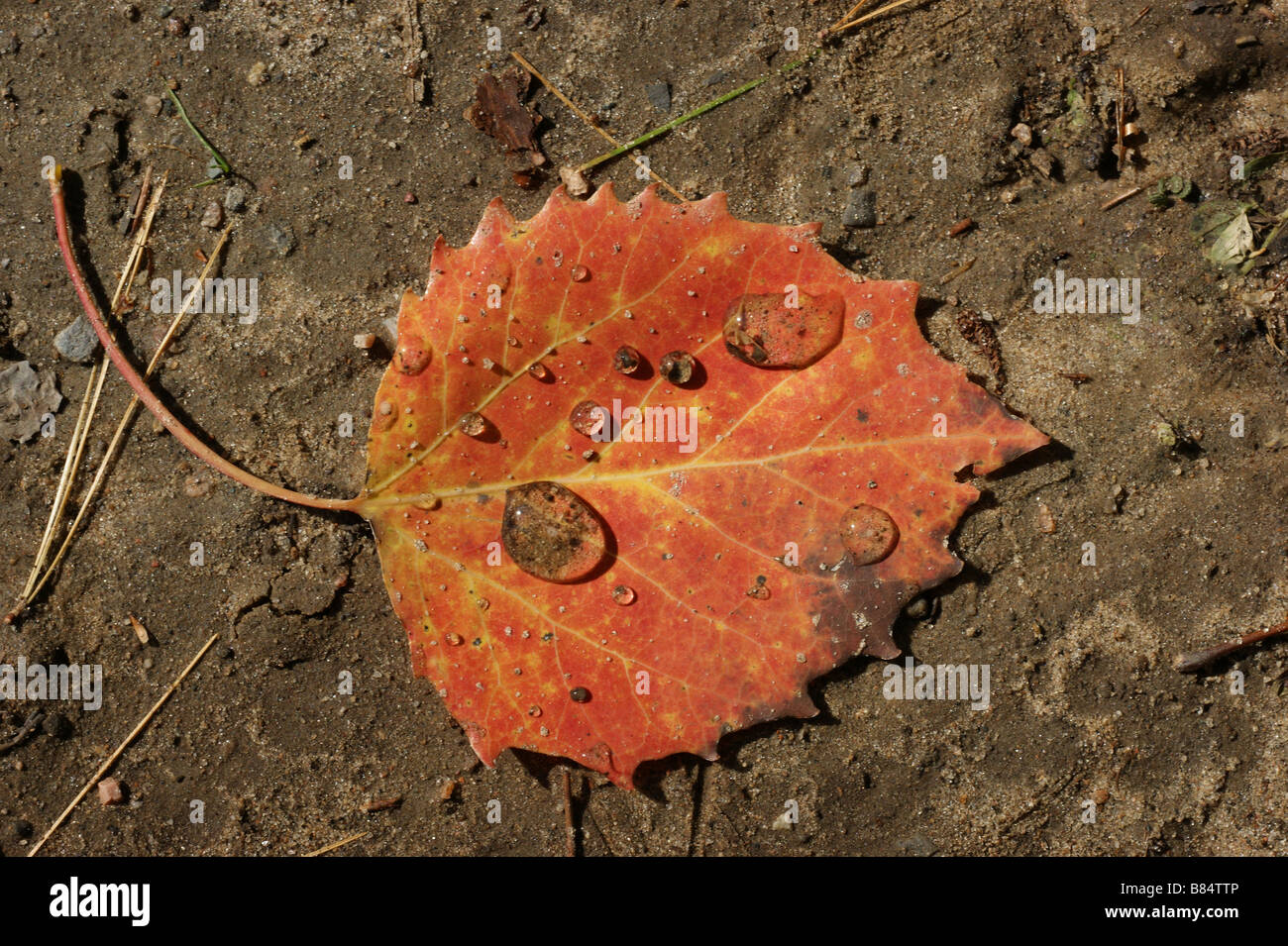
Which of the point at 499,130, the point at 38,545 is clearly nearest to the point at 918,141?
the point at 499,130

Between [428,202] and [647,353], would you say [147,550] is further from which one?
[647,353]

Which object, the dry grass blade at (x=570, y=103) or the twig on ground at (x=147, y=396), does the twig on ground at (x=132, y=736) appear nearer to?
the twig on ground at (x=147, y=396)

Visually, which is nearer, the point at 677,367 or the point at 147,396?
the point at 677,367

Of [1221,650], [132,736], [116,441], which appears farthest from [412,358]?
[1221,650]

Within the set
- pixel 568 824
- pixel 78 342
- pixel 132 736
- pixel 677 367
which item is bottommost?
pixel 568 824

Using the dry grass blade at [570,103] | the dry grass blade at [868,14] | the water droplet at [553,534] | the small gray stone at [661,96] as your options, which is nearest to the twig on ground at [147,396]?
the water droplet at [553,534]

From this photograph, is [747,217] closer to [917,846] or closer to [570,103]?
[570,103]

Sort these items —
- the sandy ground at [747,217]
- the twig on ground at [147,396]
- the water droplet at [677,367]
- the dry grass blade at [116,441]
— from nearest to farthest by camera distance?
the water droplet at [677,367], the twig on ground at [147,396], the sandy ground at [747,217], the dry grass blade at [116,441]
